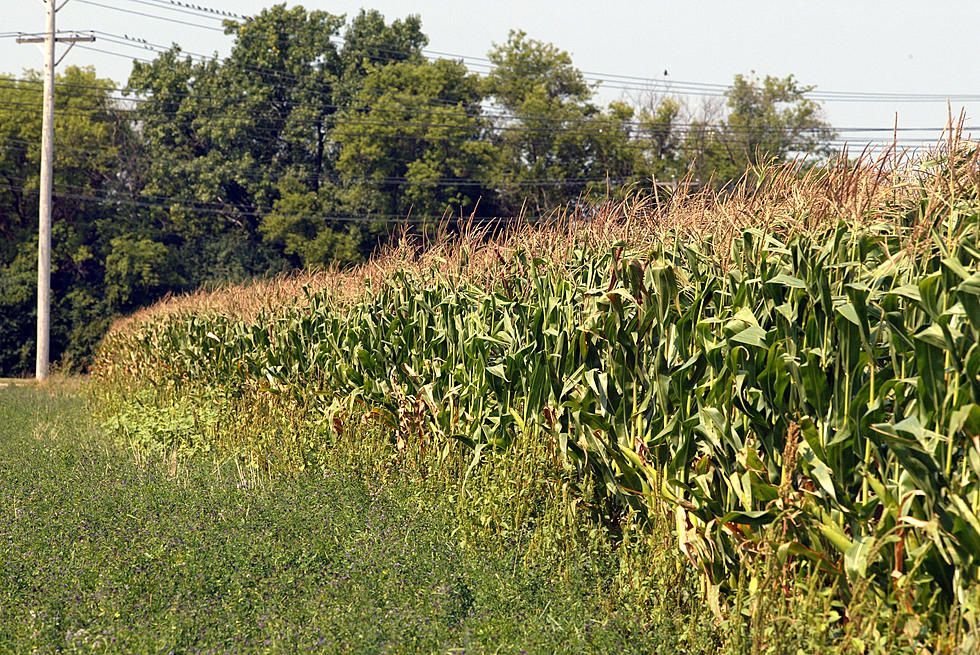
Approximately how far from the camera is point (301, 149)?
39438 mm

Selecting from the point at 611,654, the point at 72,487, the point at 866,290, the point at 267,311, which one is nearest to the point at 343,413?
the point at 72,487

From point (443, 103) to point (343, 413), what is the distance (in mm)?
30291

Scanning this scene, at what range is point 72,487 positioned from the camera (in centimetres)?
707

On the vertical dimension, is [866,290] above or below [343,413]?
above

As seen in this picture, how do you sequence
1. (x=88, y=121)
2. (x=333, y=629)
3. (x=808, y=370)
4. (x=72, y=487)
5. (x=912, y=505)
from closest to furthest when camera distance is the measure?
1. (x=912, y=505)
2. (x=808, y=370)
3. (x=333, y=629)
4. (x=72, y=487)
5. (x=88, y=121)

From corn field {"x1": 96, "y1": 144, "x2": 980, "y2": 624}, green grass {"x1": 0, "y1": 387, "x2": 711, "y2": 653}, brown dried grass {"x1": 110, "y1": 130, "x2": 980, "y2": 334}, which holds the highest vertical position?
brown dried grass {"x1": 110, "y1": 130, "x2": 980, "y2": 334}

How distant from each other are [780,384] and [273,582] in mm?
2729

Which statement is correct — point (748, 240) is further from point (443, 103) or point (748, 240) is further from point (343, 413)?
point (443, 103)

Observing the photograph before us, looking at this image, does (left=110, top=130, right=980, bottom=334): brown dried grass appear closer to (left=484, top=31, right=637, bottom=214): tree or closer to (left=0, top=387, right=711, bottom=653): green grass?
(left=0, top=387, right=711, bottom=653): green grass

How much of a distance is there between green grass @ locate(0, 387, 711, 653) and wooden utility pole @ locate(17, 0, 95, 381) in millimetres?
16951

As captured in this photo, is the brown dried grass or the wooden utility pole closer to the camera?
the brown dried grass

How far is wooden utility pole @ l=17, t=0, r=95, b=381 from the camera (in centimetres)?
2222

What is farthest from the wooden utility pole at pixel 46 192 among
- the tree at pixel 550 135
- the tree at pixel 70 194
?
the tree at pixel 550 135

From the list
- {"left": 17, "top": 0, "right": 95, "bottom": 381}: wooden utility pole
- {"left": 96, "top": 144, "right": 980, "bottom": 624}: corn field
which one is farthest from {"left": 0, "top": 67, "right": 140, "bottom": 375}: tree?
{"left": 96, "top": 144, "right": 980, "bottom": 624}: corn field
